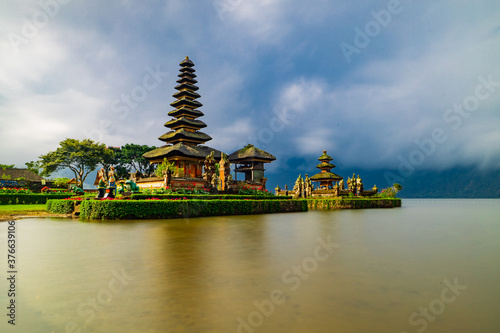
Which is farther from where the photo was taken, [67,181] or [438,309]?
[67,181]

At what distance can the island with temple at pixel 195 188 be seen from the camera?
63.6 ft

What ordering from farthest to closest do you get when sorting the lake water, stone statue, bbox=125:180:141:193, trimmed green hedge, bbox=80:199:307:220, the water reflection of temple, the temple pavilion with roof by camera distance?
the temple pavilion with roof → the water reflection of temple → stone statue, bbox=125:180:141:193 → trimmed green hedge, bbox=80:199:307:220 → the lake water

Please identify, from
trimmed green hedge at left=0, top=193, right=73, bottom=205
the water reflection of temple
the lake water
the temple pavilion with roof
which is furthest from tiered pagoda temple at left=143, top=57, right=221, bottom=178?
the lake water

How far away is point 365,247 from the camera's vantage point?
9297 millimetres

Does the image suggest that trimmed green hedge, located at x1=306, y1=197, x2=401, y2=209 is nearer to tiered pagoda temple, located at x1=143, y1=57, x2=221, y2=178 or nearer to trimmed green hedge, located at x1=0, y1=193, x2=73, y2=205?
tiered pagoda temple, located at x1=143, y1=57, x2=221, y2=178

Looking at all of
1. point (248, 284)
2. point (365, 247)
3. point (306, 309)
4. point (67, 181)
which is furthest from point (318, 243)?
point (67, 181)

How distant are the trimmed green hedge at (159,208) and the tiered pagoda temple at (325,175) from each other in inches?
1218

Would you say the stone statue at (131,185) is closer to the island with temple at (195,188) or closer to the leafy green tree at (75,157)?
the island with temple at (195,188)

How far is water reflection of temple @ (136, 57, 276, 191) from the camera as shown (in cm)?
3438

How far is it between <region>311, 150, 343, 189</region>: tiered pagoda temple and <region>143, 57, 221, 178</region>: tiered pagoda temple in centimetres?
1885

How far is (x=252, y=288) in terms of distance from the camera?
520 cm

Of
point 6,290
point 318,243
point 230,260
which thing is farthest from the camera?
point 318,243

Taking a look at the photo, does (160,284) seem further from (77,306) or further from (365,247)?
(365,247)

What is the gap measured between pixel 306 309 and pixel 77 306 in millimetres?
3381
